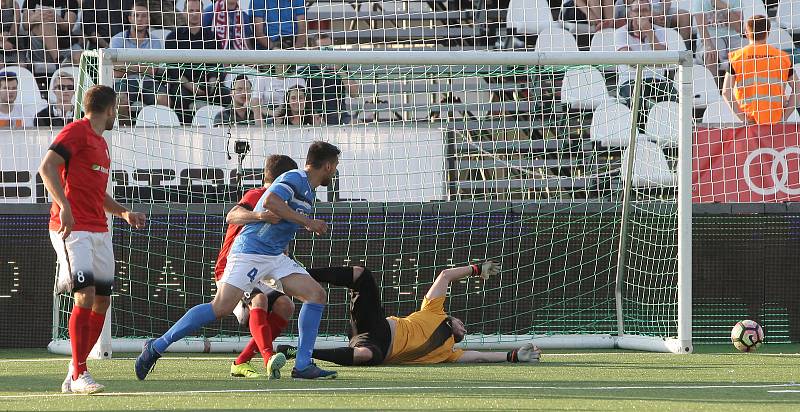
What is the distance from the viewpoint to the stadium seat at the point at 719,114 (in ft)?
46.3

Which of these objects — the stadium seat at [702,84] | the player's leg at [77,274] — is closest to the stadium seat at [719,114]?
the stadium seat at [702,84]

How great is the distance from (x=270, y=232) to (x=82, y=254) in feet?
4.24

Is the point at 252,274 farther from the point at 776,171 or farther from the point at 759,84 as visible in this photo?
the point at 759,84

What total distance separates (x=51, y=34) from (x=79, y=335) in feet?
29.3

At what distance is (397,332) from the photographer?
29.2 ft

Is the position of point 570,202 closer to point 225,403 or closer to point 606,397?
point 606,397

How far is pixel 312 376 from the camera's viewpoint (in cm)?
759

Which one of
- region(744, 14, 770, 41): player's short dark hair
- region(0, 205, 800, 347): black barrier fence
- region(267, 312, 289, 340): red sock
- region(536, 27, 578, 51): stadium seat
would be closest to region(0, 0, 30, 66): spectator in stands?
region(0, 205, 800, 347): black barrier fence

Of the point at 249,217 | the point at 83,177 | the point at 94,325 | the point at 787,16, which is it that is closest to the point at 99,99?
the point at 83,177

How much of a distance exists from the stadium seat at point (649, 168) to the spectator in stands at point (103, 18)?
6430 millimetres

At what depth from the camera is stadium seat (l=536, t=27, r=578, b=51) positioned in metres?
15.1

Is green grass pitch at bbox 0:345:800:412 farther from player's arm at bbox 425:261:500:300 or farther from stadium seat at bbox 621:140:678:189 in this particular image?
stadium seat at bbox 621:140:678:189

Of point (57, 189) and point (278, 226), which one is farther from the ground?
point (57, 189)

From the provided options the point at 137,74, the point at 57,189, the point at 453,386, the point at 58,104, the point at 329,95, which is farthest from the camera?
the point at 58,104
